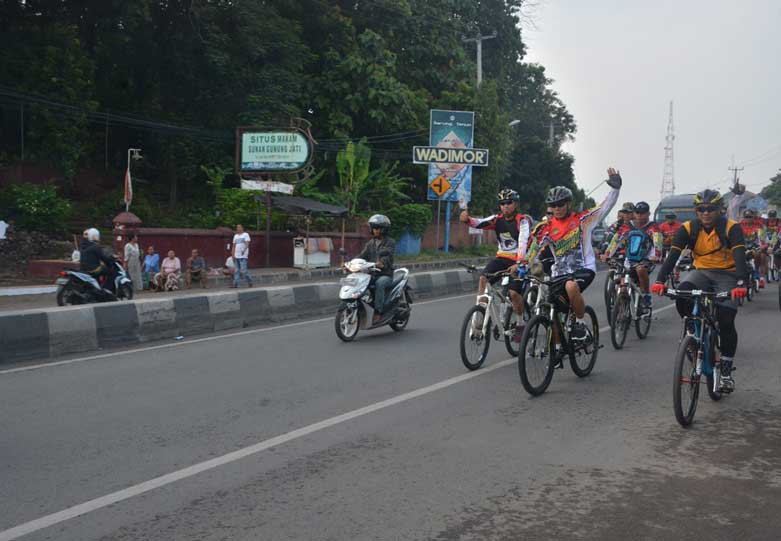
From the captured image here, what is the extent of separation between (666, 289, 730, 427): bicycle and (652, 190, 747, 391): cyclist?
109mm

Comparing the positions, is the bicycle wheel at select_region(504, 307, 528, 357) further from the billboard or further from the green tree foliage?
the billboard

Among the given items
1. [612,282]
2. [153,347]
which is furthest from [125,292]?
[612,282]

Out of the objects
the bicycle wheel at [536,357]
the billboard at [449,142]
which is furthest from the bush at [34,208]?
the bicycle wheel at [536,357]

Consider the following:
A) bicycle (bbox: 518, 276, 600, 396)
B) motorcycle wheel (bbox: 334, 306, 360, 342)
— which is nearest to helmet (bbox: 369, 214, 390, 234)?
motorcycle wheel (bbox: 334, 306, 360, 342)

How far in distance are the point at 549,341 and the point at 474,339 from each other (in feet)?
4.34

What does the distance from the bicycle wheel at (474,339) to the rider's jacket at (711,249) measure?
2.09 meters

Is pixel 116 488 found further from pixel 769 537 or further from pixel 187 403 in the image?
pixel 769 537

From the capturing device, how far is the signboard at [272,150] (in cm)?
2931

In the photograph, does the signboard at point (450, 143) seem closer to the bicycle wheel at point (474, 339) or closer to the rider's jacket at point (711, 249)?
the bicycle wheel at point (474, 339)

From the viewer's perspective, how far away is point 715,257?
7.52 metres

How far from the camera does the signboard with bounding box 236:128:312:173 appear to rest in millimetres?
29312

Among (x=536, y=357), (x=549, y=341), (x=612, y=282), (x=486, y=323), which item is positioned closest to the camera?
(x=536, y=357)

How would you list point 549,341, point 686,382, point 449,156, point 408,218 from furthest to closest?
1. point 408,218
2. point 449,156
3. point 549,341
4. point 686,382

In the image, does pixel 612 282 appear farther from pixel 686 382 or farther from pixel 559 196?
pixel 686 382
